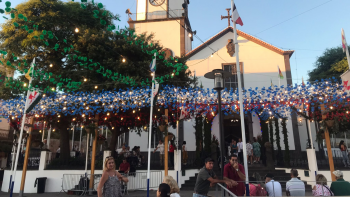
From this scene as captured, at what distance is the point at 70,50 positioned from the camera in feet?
43.0

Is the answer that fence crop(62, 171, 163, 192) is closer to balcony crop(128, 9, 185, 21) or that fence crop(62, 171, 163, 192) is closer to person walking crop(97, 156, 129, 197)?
person walking crop(97, 156, 129, 197)

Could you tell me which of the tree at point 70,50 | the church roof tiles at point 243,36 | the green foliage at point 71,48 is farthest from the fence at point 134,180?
the church roof tiles at point 243,36

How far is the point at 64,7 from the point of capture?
555 inches

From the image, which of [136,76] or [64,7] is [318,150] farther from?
[64,7]

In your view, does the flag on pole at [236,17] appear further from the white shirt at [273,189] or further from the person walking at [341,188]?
the person walking at [341,188]

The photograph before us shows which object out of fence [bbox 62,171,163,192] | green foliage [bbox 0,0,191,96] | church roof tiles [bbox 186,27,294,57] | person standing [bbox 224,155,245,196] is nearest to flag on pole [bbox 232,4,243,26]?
person standing [bbox 224,155,245,196]

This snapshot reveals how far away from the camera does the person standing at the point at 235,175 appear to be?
521 cm

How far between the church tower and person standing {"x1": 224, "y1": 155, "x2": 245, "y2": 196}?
16.8m

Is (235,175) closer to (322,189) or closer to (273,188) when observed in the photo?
(273,188)

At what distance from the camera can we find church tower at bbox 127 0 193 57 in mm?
21641

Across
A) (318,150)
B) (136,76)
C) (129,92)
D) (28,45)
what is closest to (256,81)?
(318,150)

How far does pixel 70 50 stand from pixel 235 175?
1166 cm

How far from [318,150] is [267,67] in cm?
755

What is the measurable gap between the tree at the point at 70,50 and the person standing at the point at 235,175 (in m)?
7.54
